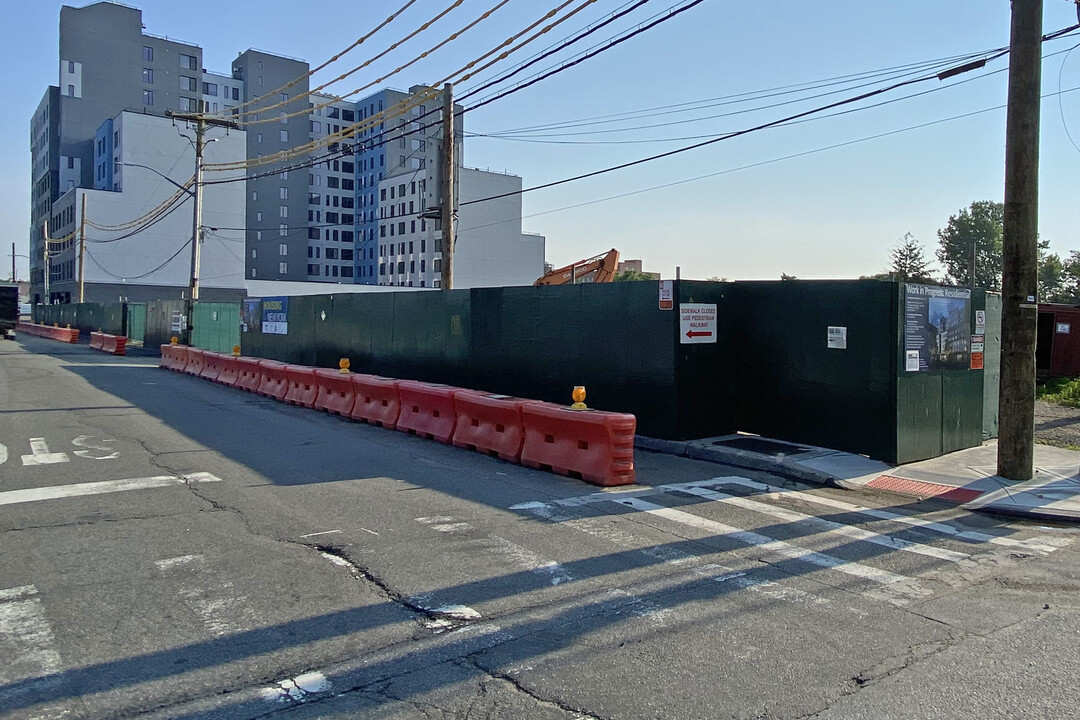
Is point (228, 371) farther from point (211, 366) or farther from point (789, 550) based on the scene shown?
point (789, 550)

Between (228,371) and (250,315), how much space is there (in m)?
5.55

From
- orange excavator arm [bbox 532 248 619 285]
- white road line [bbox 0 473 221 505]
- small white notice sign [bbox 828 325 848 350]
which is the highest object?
orange excavator arm [bbox 532 248 619 285]

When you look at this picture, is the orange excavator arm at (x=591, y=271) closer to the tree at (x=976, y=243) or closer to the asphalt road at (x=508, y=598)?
the asphalt road at (x=508, y=598)

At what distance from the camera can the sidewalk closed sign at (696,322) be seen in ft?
40.5

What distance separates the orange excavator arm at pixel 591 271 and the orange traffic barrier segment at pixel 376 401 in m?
6.40

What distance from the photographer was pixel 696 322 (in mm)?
12523

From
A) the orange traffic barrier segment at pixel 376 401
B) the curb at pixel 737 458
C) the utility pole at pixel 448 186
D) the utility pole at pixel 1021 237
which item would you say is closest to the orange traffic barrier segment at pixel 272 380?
the orange traffic barrier segment at pixel 376 401

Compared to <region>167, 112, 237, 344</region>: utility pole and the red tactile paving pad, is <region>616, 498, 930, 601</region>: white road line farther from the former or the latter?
<region>167, 112, 237, 344</region>: utility pole

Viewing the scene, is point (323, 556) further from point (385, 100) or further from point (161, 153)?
point (385, 100)

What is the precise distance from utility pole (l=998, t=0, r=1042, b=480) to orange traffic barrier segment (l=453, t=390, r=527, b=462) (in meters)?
6.21

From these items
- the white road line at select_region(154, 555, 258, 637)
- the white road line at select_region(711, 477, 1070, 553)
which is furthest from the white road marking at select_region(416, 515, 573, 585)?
the white road line at select_region(711, 477, 1070, 553)

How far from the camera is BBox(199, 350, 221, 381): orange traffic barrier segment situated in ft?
75.0

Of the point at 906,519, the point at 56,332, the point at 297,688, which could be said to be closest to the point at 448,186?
the point at 906,519

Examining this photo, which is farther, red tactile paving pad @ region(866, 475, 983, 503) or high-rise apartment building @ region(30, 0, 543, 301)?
high-rise apartment building @ region(30, 0, 543, 301)
